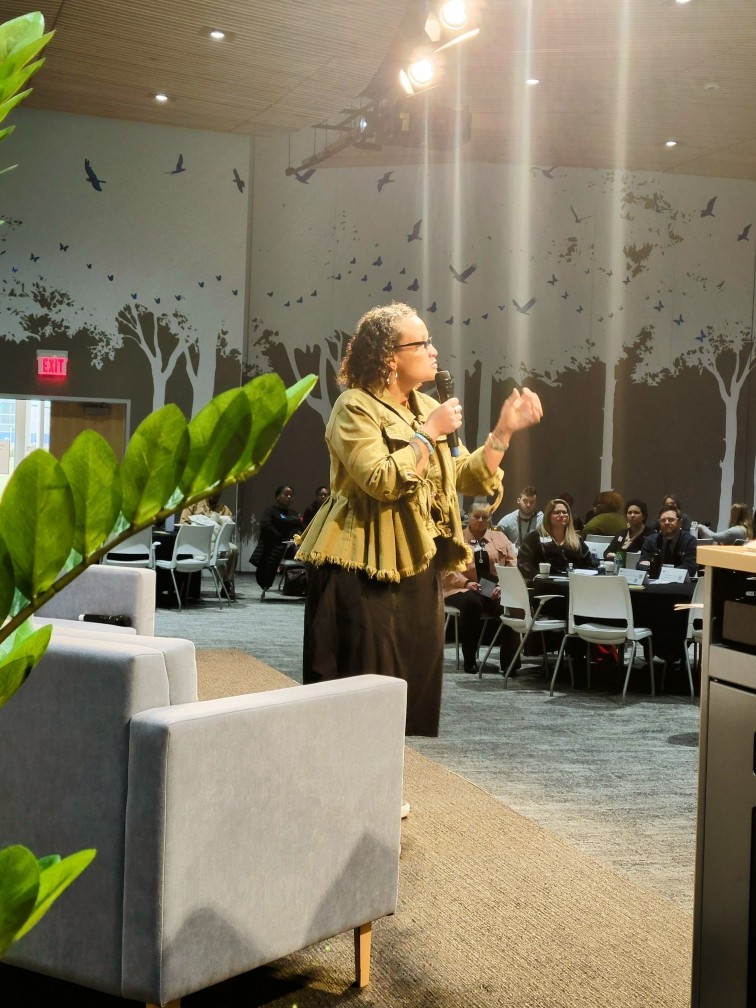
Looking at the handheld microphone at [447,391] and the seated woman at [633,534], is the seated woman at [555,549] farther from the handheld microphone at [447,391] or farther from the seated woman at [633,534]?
the handheld microphone at [447,391]

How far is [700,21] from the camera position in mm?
10148

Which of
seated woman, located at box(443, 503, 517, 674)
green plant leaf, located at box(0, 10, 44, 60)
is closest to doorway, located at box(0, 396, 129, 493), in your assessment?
seated woman, located at box(443, 503, 517, 674)

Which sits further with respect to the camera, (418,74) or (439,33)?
(418,74)

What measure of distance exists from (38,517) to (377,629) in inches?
96.6

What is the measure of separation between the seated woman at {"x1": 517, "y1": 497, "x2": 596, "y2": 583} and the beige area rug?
405 cm

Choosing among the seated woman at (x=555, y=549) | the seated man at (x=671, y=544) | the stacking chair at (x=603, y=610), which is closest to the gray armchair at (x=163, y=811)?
the stacking chair at (x=603, y=610)

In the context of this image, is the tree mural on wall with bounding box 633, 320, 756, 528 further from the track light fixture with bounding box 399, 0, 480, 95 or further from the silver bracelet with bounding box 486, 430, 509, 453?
the silver bracelet with bounding box 486, 430, 509, 453

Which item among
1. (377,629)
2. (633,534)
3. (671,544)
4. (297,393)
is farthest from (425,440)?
(633,534)

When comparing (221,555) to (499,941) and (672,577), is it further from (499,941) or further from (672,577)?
(499,941)

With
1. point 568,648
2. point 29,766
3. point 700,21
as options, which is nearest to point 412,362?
point 29,766

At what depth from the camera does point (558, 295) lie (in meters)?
15.4

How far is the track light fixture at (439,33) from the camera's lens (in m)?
8.07

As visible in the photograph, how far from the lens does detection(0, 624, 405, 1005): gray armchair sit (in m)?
2.02

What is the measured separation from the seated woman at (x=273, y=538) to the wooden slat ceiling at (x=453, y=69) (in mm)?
4409
